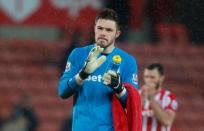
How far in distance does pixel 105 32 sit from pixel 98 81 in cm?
30

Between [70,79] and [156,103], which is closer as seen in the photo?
[70,79]

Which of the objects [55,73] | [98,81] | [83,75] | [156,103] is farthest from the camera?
[55,73]

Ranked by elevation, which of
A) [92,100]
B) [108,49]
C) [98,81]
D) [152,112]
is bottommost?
[152,112]

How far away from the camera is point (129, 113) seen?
556 centimetres

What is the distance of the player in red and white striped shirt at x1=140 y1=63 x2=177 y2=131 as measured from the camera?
23.4 feet

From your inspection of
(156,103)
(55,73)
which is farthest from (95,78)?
(55,73)

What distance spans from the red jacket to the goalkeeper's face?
289 mm

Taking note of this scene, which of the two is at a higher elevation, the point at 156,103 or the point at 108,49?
the point at 108,49

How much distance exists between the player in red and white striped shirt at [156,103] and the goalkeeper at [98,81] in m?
1.46

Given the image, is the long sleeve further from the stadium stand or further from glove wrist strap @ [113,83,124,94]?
the stadium stand

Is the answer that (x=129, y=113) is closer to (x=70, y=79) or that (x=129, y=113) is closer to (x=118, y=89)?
(x=118, y=89)

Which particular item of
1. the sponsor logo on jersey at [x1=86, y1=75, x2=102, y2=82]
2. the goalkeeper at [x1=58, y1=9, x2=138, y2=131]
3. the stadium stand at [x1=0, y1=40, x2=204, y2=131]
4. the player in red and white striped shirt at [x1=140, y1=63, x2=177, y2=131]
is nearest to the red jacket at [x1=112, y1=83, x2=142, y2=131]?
the goalkeeper at [x1=58, y1=9, x2=138, y2=131]

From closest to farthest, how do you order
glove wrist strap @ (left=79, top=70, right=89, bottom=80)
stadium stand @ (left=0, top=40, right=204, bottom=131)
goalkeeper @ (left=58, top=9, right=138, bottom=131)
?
glove wrist strap @ (left=79, top=70, right=89, bottom=80), goalkeeper @ (left=58, top=9, right=138, bottom=131), stadium stand @ (left=0, top=40, right=204, bottom=131)

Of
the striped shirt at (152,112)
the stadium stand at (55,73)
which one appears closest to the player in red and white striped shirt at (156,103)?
the striped shirt at (152,112)
